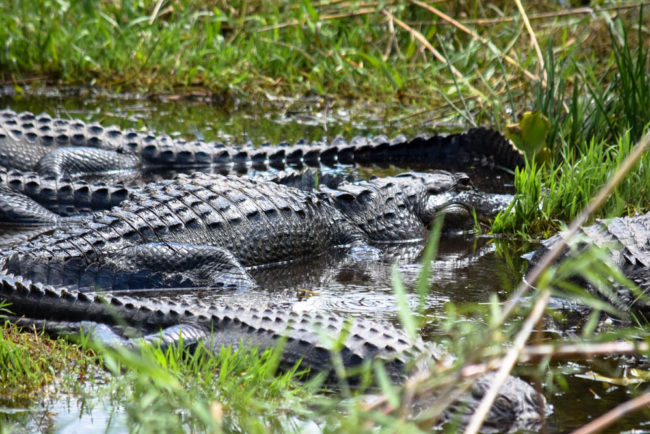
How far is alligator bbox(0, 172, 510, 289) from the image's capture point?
14.9 feet

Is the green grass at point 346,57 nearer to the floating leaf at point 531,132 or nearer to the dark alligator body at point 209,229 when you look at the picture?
the floating leaf at point 531,132

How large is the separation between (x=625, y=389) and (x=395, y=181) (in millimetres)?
2774

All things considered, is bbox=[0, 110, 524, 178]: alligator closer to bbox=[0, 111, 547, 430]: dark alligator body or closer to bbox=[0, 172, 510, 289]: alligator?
bbox=[0, 111, 547, 430]: dark alligator body

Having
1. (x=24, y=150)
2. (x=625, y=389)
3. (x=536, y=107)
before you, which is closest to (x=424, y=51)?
(x=536, y=107)

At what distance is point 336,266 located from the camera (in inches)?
206

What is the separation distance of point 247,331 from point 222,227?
1.49 metres

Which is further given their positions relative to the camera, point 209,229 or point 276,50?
point 276,50

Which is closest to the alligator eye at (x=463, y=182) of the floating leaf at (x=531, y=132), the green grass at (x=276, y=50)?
the floating leaf at (x=531, y=132)

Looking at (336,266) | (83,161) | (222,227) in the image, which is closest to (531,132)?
(336,266)

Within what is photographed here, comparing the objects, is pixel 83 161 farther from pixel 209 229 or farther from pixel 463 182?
pixel 463 182

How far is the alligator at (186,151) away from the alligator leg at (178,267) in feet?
8.76

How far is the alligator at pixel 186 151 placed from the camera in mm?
7184

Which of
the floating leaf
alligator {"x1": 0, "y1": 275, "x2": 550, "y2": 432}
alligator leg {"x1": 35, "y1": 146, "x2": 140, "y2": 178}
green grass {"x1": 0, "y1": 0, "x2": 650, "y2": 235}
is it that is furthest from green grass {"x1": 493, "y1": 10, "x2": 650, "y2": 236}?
alligator leg {"x1": 35, "y1": 146, "x2": 140, "y2": 178}

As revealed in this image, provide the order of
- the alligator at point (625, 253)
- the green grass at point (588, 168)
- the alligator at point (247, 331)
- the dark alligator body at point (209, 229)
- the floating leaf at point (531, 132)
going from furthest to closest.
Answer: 1. the floating leaf at point (531, 132)
2. the green grass at point (588, 168)
3. the alligator at point (625, 253)
4. the dark alligator body at point (209, 229)
5. the alligator at point (247, 331)
